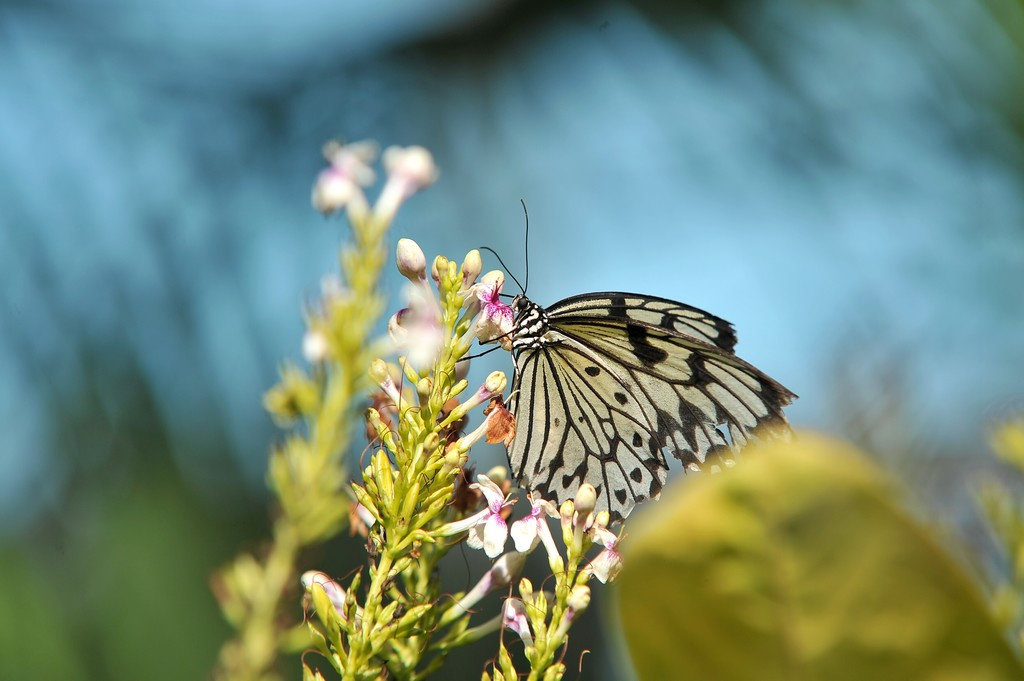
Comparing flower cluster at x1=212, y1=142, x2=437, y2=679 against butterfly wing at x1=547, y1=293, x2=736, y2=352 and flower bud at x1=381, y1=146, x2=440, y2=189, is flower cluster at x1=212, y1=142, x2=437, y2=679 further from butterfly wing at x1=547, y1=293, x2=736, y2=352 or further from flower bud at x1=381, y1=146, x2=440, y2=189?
butterfly wing at x1=547, y1=293, x2=736, y2=352

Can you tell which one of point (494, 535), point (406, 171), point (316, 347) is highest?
point (406, 171)

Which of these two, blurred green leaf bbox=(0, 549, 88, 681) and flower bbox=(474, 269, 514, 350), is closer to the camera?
flower bbox=(474, 269, 514, 350)

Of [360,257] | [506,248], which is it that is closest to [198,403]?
[360,257]

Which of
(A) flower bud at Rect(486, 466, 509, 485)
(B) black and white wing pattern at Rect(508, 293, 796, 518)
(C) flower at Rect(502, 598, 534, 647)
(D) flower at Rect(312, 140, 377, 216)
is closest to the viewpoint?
(C) flower at Rect(502, 598, 534, 647)

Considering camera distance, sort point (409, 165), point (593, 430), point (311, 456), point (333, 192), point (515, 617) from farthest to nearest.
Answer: point (593, 430) → point (409, 165) → point (333, 192) → point (311, 456) → point (515, 617)

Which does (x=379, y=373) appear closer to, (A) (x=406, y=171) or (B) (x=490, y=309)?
(B) (x=490, y=309)

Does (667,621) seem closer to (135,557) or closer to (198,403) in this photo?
(135,557)

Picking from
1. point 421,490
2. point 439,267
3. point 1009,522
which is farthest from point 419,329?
point 1009,522

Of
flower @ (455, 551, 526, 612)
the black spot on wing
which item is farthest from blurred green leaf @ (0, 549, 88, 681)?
the black spot on wing
